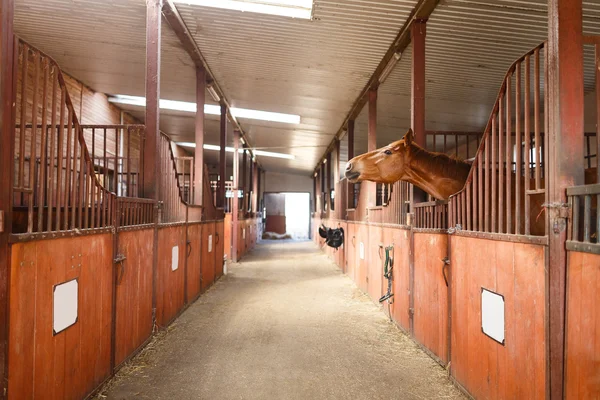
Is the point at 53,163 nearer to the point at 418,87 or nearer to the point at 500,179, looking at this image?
the point at 500,179

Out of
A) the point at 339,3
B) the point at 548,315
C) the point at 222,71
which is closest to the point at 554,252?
the point at 548,315

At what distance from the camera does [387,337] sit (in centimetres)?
412

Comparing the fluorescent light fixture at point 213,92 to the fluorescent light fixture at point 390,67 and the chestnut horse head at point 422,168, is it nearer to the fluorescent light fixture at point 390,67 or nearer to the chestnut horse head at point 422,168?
the fluorescent light fixture at point 390,67

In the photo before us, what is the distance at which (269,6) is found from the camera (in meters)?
4.36

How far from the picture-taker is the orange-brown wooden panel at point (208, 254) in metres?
6.45

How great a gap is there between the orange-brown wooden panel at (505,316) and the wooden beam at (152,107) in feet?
9.28

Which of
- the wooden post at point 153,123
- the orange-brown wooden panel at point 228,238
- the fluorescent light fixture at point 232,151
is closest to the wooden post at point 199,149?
the wooden post at point 153,123

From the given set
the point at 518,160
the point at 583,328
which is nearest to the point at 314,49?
the point at 518,160

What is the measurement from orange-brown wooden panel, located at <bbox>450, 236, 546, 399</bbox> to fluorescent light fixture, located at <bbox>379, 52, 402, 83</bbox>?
2.93m

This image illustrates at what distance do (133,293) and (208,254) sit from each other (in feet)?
11.2

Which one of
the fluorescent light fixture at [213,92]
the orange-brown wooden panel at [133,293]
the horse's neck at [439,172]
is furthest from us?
the fluorescent light fixture at [213,92]

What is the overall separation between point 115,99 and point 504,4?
8.00 metres

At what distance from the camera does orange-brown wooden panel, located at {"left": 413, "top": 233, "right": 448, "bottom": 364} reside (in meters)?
3.24

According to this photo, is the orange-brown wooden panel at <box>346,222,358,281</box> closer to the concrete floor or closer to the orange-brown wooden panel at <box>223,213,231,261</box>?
the concrete floor
